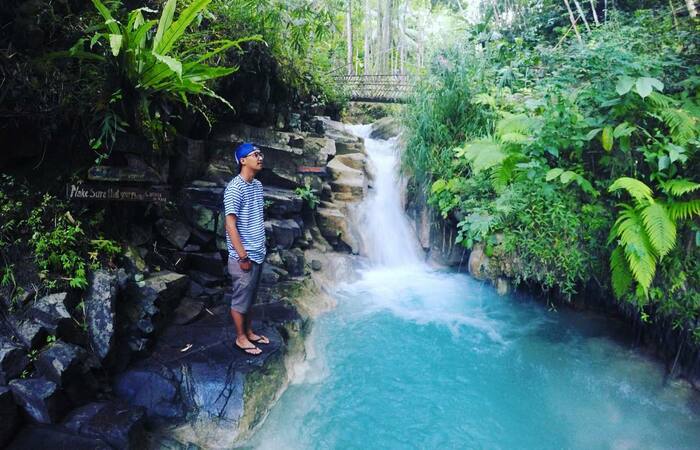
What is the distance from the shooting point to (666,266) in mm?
3678

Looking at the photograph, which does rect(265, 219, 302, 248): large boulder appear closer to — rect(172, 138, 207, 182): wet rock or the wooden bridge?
rect(172, 138, 207, 182): wet rock

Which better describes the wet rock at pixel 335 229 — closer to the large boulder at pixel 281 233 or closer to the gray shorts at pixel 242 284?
the large boulder at pixel 281 233

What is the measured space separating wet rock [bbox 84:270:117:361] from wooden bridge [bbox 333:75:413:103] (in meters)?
12.4

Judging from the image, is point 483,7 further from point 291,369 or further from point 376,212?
point 291,369

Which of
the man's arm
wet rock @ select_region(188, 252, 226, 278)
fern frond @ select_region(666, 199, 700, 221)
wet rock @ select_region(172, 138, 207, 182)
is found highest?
wet rock @ select_region(172, 138, 207, 182)

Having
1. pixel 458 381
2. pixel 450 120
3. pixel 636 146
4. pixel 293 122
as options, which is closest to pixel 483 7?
pixel 450 120

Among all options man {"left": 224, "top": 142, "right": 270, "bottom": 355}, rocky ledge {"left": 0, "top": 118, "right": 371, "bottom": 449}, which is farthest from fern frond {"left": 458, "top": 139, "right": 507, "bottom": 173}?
rocky ledge {"left": 0, "top": 118, "right": 371, "bottom": 449}

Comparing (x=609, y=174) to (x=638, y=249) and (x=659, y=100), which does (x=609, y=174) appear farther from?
(x=638, y=249)

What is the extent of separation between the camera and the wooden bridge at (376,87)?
1500 centimetres

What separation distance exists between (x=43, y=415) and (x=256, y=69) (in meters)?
5.11

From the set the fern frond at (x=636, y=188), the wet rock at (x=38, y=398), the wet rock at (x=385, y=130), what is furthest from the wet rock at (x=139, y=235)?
the wet rock at (x=385, y=130)

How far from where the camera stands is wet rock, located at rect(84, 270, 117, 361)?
3.29m

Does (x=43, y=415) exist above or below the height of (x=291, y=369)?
above

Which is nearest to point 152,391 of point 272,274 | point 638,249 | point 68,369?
point 68,369
